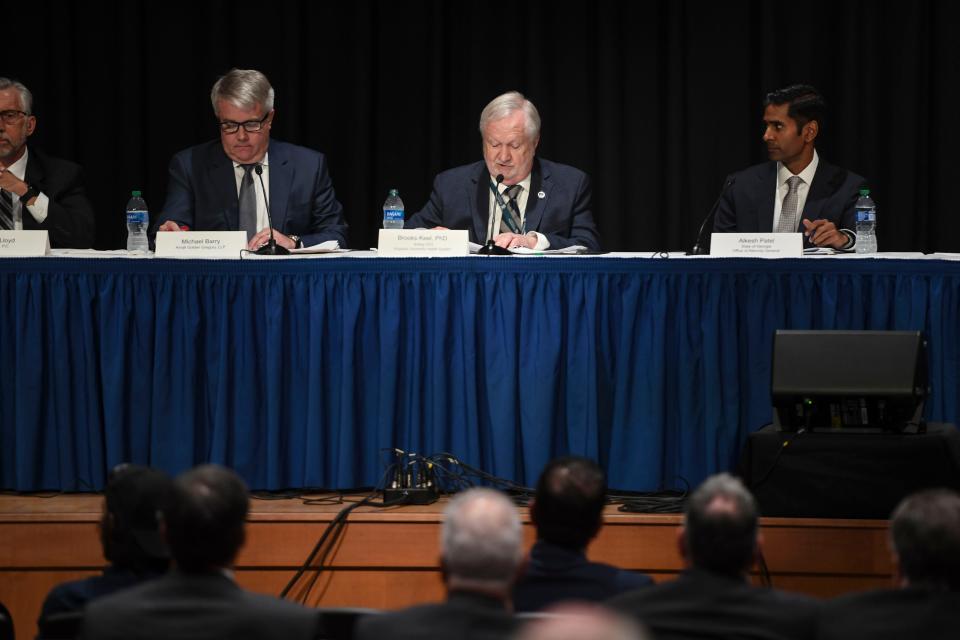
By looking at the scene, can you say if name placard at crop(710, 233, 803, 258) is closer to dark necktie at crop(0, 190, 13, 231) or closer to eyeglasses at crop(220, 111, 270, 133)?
eyeglasses at crop(220, 111, 270, 133)

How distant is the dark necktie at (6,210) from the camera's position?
501 cm

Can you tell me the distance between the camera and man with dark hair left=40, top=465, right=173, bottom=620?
2492mm

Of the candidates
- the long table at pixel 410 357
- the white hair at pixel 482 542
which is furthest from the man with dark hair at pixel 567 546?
the long table at pixel 410 357

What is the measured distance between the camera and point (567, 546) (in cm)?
256

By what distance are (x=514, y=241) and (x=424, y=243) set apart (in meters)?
0.45

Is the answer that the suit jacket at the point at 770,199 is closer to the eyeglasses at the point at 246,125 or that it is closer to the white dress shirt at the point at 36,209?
the eyeglasses at the point at 246,125

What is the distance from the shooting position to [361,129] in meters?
6.47

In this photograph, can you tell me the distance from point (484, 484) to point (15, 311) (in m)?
1.61

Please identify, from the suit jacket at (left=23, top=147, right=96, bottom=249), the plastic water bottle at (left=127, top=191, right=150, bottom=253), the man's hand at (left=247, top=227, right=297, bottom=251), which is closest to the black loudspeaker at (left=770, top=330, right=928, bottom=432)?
the man's hand at (left=247, top=227, right=297, bottom=251)

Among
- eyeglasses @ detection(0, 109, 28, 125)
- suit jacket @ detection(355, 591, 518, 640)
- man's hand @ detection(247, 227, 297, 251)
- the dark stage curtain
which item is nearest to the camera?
suit jacket @ detection(355, 591, 518, 640)

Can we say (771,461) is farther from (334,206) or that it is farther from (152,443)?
(334,206)

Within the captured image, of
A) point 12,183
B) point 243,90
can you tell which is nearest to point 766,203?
point 243,90

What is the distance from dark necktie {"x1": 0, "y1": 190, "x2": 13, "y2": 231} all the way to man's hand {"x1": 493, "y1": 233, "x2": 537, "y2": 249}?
6.39 feet

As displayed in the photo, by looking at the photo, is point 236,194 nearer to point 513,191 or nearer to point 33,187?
point 33,187
